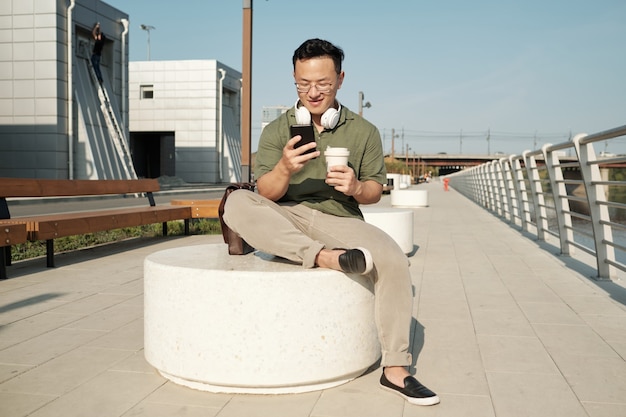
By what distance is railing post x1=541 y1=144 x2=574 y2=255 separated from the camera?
8.07m

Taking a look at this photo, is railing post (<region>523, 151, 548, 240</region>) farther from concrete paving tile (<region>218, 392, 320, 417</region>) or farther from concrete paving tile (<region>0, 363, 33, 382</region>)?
concrete paving tile (<region>0, 363, 33, 382</region>)

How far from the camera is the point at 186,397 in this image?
2953mm

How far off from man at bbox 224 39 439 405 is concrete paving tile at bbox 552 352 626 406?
0.81 meters

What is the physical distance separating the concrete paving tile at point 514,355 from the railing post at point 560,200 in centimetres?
450

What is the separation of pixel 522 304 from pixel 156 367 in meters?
3.27

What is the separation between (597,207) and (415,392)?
418 centimetres

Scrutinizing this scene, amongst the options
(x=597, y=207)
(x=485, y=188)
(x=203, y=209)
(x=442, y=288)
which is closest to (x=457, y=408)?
(x=442, y=288)

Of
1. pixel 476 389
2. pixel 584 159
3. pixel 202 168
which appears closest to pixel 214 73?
pixel 202 168

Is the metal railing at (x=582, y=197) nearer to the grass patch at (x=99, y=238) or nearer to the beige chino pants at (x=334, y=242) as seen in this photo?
the beige chino pants at (x=334, y=242)

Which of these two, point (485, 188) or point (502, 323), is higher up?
point (485, 188)

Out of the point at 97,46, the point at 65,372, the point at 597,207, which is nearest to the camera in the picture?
the point at 65,372

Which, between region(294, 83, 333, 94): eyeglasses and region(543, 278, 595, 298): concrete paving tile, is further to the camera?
region(543, 278, 595, 298): concrete paving tile

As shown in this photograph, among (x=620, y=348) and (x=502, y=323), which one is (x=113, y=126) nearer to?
(x=502, y=323)

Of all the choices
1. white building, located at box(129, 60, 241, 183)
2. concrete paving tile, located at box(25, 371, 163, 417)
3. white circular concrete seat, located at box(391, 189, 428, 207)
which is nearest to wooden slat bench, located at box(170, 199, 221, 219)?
concrete paving tile, located at box(25, 371, 163, 417)
